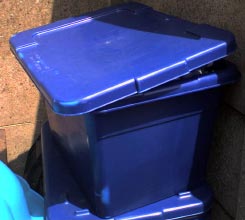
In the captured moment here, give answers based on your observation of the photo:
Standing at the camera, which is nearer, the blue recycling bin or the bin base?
the blue recycling bin

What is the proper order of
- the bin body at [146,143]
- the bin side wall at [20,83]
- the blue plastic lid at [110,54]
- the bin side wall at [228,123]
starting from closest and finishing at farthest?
the blue plastic lid at [110,54]
the bin body at [146,143]
the bin side wall at [228,123]
the bin side wall at [20,83]

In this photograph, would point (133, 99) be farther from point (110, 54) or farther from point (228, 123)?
point (228, 123)

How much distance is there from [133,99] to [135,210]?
452mm

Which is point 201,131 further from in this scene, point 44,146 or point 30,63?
point 44,146

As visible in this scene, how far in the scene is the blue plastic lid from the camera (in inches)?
51.6

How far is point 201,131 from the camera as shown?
1.62 metres

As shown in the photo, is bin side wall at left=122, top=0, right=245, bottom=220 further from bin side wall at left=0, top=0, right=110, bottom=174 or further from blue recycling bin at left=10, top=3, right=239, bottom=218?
bin side wall at left=0, top=0, right=110, bottom=174

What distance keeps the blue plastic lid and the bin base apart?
0.48m

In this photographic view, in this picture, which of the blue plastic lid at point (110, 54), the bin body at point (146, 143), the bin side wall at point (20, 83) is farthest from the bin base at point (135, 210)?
the bin side wall at point (20, 83)

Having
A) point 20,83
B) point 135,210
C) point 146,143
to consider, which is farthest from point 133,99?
point 20,83

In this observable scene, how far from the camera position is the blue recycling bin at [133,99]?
4.44ft

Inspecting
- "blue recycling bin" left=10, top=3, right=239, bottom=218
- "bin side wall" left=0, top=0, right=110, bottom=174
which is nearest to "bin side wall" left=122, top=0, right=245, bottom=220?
"blue recycling bin" left=10, top=3, right=239, bottom=218

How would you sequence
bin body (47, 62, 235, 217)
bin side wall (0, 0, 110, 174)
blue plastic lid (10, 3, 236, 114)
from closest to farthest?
blue plastic lid (10, 3, 236, 114) → bin body (47, 62, 235, 217) → bin side wall (0, 0, 110, 174)

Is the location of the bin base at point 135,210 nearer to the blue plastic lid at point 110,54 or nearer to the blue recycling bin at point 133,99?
the blue recycling bin at point 133,99
